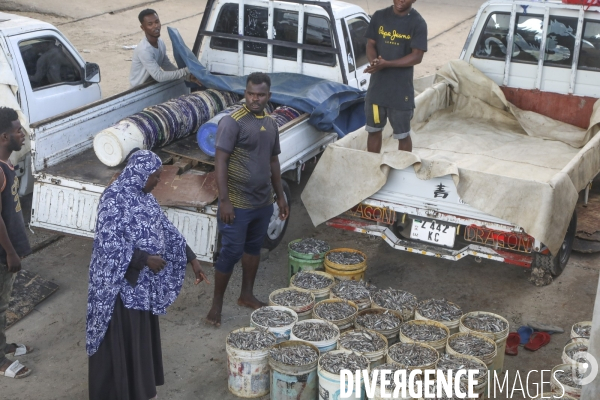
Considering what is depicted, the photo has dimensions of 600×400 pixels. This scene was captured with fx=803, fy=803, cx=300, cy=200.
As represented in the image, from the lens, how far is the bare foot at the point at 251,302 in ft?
21.6

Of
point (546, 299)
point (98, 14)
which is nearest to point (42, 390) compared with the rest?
point (546, 299)

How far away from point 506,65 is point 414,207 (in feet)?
9.84

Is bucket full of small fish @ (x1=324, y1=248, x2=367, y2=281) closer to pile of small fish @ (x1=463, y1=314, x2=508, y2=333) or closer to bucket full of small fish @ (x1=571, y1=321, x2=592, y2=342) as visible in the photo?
pile of small fish @ (x1=463, y1=314, x2=508, y2=333)

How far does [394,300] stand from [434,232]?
0.83 meters

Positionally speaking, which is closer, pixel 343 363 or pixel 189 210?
pixel 343 363

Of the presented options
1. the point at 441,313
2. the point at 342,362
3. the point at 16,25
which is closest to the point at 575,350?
the point at 441,313

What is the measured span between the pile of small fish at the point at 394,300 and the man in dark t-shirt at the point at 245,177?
1.00 meters

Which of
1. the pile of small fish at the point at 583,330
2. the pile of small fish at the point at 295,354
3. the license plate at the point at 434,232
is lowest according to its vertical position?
the pile of small fish at the point at 295,354

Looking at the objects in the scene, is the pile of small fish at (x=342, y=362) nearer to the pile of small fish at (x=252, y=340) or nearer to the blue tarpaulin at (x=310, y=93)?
the pile of small fish at (x=252, y=340)

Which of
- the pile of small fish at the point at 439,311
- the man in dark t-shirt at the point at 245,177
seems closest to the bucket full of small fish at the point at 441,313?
the pile of small fish at the point at 439,311

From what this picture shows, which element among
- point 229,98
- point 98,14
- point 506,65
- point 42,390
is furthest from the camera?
point 98,14

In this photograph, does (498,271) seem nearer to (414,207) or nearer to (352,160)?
(414,207)

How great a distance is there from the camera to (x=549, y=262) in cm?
A: 690

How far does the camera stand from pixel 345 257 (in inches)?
264
